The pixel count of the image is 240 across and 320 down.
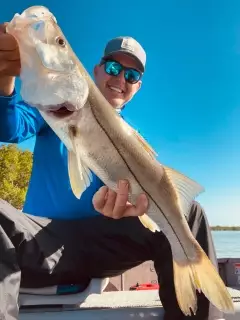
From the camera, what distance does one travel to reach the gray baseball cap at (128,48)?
4180mm

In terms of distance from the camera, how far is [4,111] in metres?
2.65

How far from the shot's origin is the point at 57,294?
2967 mm

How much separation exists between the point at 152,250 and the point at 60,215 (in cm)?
82

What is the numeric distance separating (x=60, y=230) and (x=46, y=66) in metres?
1.31

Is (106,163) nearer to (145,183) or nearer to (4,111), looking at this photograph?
(145,183)

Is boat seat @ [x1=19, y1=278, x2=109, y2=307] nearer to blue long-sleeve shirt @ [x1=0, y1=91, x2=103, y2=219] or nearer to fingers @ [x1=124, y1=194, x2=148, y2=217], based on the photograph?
blue long-sleeve shirt @ [x1=0, y1=91, x2=103, y2=219]

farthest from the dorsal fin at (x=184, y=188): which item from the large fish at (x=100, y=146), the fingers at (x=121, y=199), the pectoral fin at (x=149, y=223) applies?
the fingers at (x=121, y=199)

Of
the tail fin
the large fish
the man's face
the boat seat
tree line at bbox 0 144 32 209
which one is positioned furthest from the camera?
tree line at bbox 0 144 32 209

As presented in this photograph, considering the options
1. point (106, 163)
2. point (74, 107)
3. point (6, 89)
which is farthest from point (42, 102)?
point (106, 163)

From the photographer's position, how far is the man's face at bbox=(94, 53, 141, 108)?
13.5ft

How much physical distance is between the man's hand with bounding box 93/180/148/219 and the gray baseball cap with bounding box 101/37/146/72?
2.00 m

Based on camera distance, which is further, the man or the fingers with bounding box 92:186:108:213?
the fingers with bounding box 92:186:108:213

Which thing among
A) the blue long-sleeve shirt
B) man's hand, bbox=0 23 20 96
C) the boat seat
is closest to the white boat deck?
the boat seat

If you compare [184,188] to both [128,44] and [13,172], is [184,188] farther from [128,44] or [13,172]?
[13,172]
